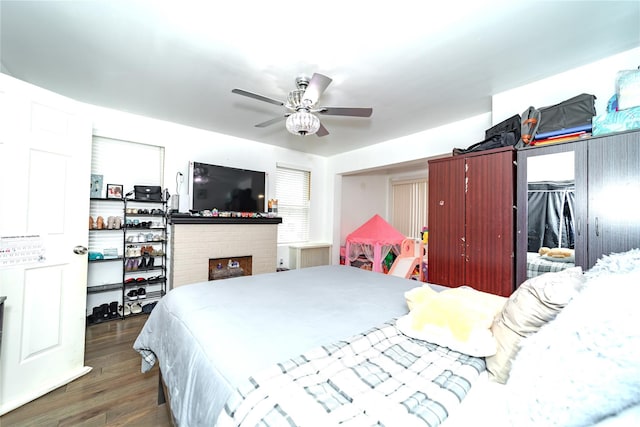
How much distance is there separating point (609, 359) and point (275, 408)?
0.77 meters

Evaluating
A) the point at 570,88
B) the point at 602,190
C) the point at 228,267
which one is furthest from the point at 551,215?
the point at 228,267

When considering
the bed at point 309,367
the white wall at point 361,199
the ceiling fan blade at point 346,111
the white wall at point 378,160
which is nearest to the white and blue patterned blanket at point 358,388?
the bed at point 309,367

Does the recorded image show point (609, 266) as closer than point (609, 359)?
No

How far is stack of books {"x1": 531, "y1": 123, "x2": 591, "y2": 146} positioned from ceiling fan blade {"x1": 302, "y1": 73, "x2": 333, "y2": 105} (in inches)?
71.3

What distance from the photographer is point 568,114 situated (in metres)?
2.03

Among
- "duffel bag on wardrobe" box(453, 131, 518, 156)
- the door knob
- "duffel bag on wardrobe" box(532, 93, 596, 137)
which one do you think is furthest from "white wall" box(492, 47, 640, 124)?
the door knob

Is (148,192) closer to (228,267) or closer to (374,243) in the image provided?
(228,267)

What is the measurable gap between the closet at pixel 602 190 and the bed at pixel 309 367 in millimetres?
1482

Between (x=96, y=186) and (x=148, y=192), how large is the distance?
0.53 m

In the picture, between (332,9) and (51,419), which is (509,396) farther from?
(51,419)

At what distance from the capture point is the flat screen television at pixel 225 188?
365 cm

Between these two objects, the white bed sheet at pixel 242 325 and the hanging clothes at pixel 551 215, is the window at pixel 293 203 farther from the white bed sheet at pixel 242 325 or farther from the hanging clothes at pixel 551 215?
the hanging clothes at pixel 551 215

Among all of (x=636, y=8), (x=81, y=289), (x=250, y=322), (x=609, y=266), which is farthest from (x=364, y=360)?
(x=636, y=8)

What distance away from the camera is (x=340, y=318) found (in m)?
1.39
